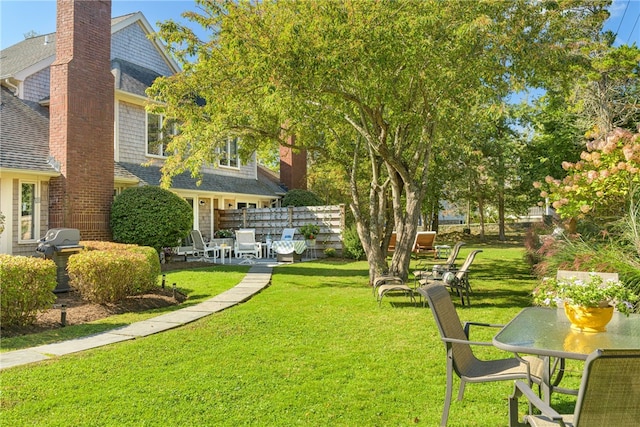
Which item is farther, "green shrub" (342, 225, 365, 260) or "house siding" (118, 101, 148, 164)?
"green shrub" (342, 225, 365, 260)

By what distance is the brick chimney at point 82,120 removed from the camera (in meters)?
12.4

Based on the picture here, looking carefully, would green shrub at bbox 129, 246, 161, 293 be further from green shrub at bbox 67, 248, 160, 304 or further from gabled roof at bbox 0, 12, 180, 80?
gabled roof at bbox 0, 12, 180, 80

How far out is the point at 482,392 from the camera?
166 inches

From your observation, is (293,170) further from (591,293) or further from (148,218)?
(591,293)

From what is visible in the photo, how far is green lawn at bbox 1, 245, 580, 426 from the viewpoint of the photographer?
11.9 feet

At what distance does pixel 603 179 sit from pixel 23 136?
14990mm

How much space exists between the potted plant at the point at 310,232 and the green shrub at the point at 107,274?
397 inches

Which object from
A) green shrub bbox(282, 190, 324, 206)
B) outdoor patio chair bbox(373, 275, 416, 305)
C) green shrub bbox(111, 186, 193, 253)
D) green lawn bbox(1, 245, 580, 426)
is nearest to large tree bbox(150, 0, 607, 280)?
outdoor patio chair bbox(373, 275, 416, 305)

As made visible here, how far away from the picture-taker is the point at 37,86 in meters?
15.6

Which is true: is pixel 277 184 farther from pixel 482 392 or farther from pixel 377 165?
pixel 482 392

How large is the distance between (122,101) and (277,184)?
10232 millimetres

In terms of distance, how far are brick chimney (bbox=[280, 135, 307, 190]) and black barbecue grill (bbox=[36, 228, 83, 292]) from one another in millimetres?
15344

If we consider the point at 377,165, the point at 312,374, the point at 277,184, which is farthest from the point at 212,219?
the point at 312,374

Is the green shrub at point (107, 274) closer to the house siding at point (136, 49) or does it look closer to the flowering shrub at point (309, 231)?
the flowering shrub at point (309, 231)
